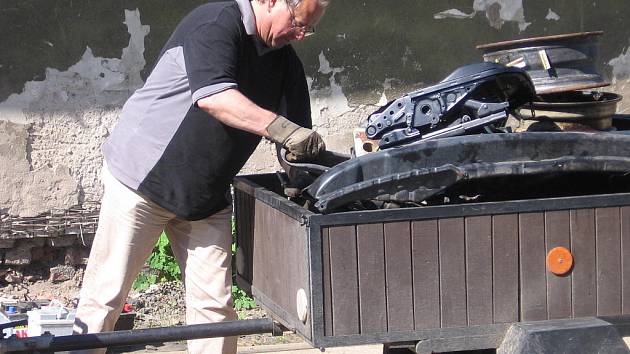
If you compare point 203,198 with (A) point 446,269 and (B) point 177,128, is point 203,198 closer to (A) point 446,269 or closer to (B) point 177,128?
(B) point 177,128

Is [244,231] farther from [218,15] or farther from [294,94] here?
[218,15]

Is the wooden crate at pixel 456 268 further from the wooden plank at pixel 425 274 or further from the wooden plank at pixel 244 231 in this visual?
the wooden plank at pixel 244 231

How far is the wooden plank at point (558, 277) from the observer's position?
2.37 m

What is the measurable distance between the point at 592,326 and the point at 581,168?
39 centimetres

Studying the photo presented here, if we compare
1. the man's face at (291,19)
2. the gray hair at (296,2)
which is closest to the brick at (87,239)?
the man's face at (291,19)

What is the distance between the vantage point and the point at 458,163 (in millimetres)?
2354

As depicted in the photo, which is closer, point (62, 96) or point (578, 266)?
point (578, 266)

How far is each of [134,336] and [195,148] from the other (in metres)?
0.63

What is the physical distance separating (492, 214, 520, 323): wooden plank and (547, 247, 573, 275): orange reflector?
89 millimetres

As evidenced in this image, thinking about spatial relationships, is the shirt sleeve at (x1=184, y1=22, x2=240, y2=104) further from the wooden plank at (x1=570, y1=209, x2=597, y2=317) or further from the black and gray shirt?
the wooden plank at (x1=570, y1=209, x2=597, y2=317)

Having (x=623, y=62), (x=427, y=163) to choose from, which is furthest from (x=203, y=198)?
(x=623, y=62)

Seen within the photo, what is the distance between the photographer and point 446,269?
2.34 metres

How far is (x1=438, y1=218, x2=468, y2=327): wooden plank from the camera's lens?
7.61 feet

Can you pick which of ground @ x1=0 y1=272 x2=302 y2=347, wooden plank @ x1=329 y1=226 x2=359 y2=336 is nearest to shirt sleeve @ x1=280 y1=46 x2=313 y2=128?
wooden plank @ x1=329 y1=226 x2=359 y2=336
